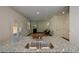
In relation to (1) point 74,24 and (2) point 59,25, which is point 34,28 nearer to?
(2) point 59,25

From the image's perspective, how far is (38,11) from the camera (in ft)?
7.00

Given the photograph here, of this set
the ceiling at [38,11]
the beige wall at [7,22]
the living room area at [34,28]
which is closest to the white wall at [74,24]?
the living room area at [34,28]

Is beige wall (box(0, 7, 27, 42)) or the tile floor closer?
the tile floor

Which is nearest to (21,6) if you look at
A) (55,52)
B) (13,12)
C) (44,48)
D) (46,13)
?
(13,12)

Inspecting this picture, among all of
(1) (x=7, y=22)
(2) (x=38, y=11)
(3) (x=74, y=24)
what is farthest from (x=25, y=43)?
(3) (x=74, y=24)

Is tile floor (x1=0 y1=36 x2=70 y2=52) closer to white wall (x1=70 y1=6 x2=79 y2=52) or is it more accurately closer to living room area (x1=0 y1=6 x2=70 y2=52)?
living room area (x1=0 y1=6 x2=70 y2=52)

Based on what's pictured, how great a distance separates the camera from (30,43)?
2088 mm

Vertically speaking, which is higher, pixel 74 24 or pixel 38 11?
pixel 38 11

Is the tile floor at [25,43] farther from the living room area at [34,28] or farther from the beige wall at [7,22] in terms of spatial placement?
the beige wall at [7,22]

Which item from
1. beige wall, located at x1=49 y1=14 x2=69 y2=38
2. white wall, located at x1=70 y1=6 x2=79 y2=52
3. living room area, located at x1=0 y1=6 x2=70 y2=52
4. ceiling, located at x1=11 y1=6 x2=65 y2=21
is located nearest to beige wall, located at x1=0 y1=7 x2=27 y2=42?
living room area, located at x1=0 y1=6 x2=70 y2=52

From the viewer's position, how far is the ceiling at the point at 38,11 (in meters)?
2.06

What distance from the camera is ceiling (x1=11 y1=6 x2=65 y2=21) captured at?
2062 mm

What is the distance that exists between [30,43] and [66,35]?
64 centimetres
